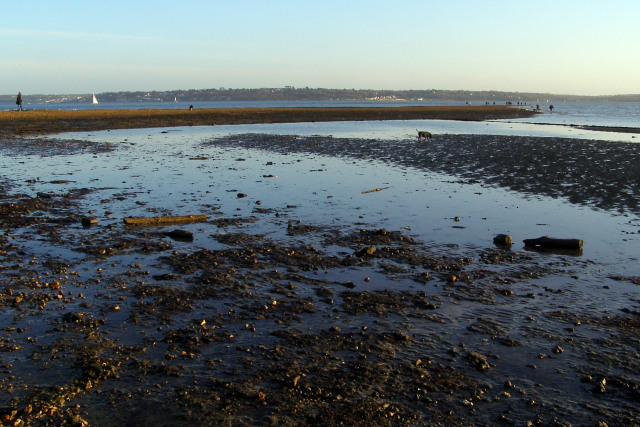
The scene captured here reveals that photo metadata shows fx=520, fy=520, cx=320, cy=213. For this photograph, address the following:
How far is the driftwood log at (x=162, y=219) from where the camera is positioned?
13414 mm

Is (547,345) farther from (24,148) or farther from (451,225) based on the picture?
(24,148)

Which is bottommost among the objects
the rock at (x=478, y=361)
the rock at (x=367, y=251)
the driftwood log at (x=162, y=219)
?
the rock at (x=478, y=361)

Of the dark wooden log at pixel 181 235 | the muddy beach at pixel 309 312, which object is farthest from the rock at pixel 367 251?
the dark wooden log at pixel 181 235

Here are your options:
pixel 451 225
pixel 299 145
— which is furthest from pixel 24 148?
pixel 451 225

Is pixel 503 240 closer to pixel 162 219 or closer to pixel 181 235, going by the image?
pixel 181 235

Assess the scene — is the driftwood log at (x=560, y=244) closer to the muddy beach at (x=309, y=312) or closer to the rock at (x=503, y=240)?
the muddy beach at (x=309, y=312)

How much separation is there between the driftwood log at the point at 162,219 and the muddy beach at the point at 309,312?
0.34 ft

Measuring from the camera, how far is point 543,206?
16312 millimetres

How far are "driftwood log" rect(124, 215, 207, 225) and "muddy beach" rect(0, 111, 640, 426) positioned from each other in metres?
0.11

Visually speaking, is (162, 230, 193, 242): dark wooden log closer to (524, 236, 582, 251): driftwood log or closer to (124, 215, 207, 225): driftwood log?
(124, 215, 207, 225): driftwood log

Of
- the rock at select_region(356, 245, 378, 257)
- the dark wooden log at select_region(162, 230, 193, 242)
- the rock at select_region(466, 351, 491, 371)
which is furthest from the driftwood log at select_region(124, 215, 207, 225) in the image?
the rock at select_region(466, 351, 491, 371)

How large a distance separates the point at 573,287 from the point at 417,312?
3.23 metres

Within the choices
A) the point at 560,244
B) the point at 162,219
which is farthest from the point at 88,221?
the point at 560,244

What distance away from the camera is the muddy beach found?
5684 millimetres
